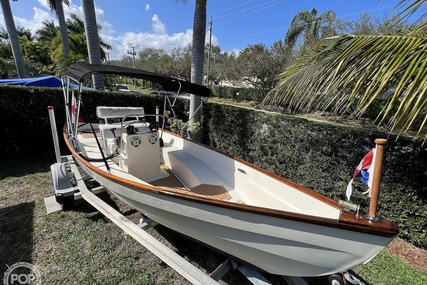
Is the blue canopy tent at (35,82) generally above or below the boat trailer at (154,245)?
above

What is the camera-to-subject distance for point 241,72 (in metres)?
23.2

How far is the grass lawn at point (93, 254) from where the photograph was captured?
2.39m

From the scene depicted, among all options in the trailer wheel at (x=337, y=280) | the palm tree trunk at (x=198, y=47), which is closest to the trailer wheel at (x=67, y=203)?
the palm tree trunk at (x=198, y=47)

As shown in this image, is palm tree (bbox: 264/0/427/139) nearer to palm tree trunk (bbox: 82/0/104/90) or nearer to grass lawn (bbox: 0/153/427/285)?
grass lawn (bbox: 0/153/427/285)

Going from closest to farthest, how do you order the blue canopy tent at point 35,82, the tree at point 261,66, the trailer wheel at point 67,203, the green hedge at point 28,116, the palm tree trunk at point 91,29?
the trailer wheel at point 67,203
the green hedge at point 28,116
the palm tree trunk at point 91,29
the blue canopy tent at point 35,82
the tree at point 261,66

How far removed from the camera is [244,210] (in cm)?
174

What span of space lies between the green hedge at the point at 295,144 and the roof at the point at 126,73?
1.83m

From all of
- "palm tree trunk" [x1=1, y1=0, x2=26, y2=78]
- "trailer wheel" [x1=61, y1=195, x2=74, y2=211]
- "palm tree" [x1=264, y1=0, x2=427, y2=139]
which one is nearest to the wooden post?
"palm tree" [x1=264, y1=0, x2=427, y2=139]

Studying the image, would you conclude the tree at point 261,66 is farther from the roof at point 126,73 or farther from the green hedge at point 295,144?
the roof at point 126,73

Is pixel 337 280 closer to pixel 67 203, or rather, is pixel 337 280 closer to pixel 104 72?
pixel 104 72

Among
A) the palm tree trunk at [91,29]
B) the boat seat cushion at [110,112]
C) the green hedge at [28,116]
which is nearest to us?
the boat seat cushion at [110,112]

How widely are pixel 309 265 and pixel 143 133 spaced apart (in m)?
2.85

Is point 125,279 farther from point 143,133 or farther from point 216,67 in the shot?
point 216,67

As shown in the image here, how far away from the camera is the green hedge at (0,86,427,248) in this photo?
117 inches
